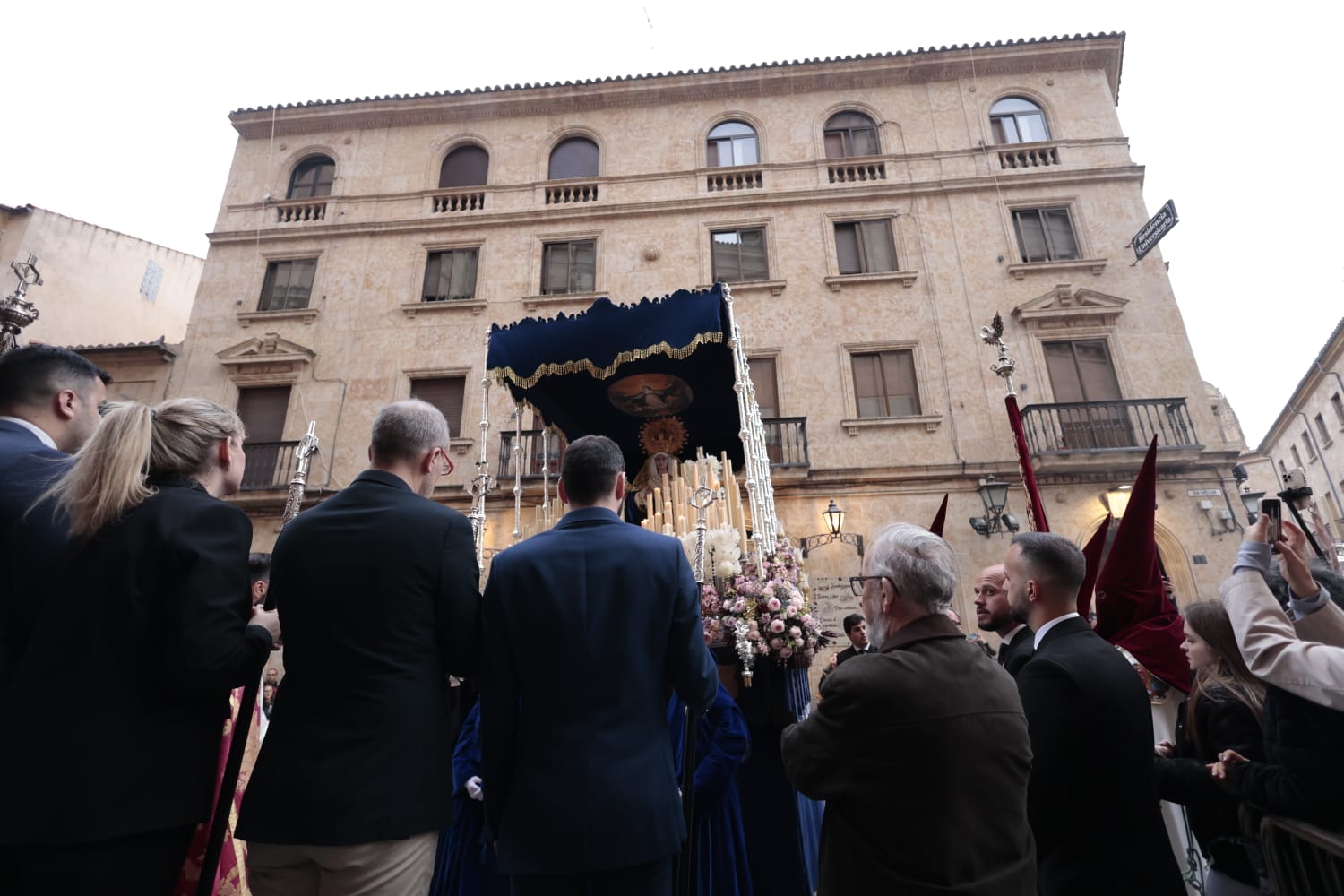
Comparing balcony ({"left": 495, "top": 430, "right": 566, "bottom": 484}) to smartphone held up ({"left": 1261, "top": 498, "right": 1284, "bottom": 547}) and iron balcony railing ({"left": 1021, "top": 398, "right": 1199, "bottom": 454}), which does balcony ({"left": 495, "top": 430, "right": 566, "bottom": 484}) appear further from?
smartphone held up ({"left": 1261, "top": 498, "right": 1284, "bottom": 547})

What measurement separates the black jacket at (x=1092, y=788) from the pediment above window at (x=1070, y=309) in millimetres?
11276

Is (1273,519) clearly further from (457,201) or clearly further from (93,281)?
(93,281)

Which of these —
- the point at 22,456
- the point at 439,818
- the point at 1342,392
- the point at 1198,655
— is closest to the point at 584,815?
the point at 439,818

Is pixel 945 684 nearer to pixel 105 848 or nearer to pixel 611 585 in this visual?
pixel 611 585

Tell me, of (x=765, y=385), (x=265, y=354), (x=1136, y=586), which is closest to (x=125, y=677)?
(x=1136, y=586)

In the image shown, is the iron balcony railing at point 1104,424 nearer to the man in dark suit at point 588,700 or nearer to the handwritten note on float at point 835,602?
the handwritten note on float at point 835,602

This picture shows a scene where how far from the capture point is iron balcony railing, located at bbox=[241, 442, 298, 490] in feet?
38.6

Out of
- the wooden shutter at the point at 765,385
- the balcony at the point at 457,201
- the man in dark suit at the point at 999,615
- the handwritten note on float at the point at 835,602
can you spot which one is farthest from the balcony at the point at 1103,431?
the balcony at the point at 457,201

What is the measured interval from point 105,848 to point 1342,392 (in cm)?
2860

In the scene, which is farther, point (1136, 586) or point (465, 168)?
point (465, 168)

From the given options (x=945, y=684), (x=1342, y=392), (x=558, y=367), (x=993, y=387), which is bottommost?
(x=945, y=684)

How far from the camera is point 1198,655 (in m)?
→ 2.70

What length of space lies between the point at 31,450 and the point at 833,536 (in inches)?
389

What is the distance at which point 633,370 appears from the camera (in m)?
6.95
